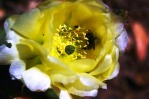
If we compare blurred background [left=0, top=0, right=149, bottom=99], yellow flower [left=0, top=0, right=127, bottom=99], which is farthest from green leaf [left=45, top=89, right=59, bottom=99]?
blurred background [left=0, top=0, right=149, bottom=99]

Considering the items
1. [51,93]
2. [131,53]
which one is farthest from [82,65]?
[131,53]

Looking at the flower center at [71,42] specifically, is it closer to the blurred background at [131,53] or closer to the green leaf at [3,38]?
the green leaf at [3,38]

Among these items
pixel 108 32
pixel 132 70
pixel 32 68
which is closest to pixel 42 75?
pixel 32 68

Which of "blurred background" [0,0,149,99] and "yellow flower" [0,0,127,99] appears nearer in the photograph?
"yellow flower" [0,0,127,99]

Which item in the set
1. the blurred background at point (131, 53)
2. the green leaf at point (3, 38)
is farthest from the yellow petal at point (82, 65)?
the blurred background at point (131, 53)

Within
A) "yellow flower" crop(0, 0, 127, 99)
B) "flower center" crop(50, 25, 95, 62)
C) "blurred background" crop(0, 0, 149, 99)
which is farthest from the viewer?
"blurred background" crop(0, 0, 149, 99)

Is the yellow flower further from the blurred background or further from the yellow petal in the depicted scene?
the blurred background

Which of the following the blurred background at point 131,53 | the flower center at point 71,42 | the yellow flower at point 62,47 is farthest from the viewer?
the blurred background at point 131,53

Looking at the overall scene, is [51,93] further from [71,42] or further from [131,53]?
[131,53]
